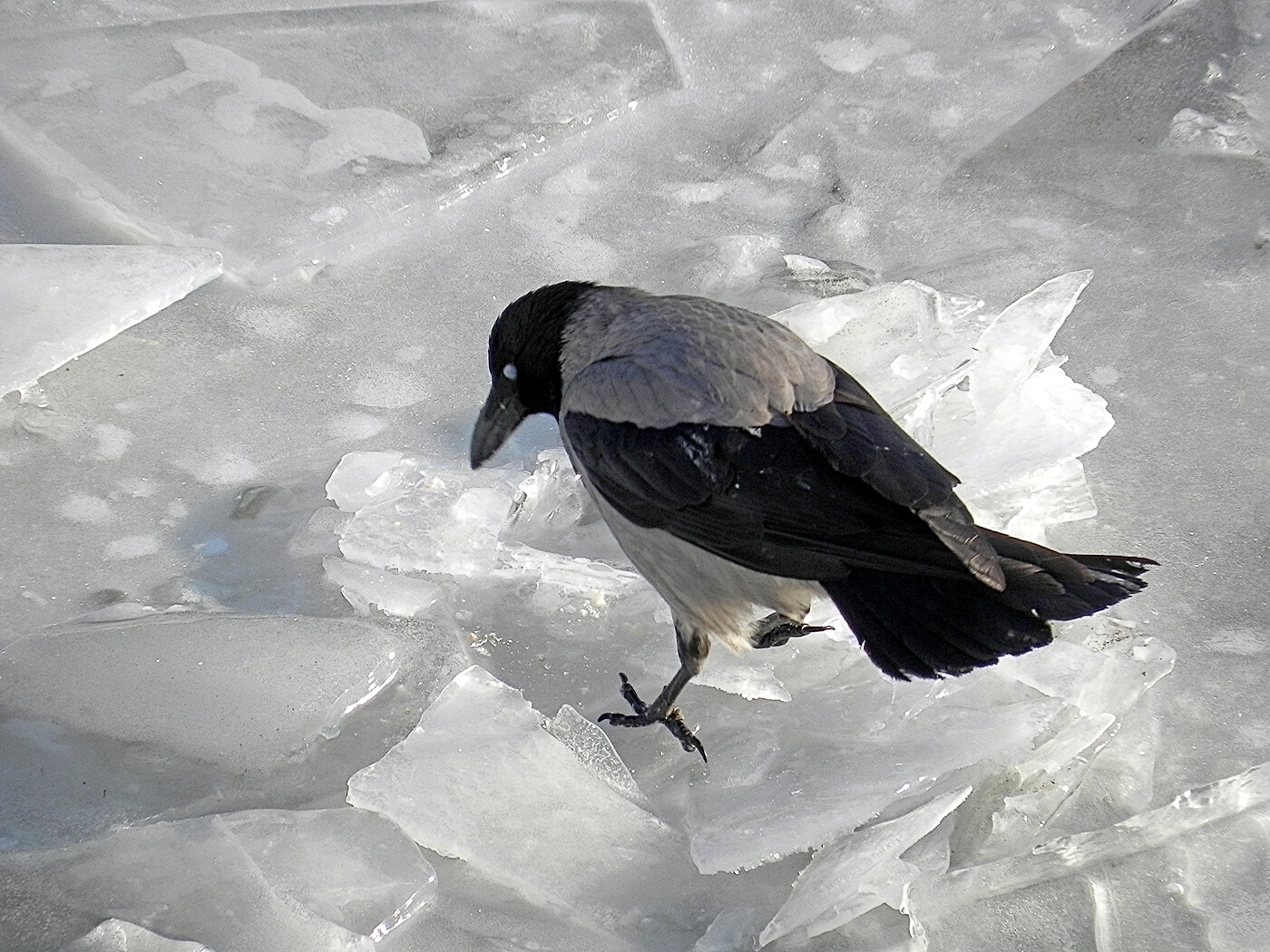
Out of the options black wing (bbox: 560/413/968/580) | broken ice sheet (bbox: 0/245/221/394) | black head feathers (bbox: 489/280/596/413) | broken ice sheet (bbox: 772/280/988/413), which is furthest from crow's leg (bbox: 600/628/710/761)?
broken ice sheet (bbox: 0/245/221/394)

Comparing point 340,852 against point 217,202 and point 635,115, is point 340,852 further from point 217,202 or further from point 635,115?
point 635,115

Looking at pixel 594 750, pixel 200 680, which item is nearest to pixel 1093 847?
pixel 594 750

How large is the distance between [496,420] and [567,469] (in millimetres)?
226

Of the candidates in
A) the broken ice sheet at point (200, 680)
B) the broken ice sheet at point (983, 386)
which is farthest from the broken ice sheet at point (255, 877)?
the broken ice sheet at point (983, 386)

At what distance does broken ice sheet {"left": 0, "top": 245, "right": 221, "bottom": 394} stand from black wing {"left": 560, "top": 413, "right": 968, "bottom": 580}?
1378 mm

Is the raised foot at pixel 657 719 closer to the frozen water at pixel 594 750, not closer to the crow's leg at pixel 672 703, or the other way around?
the crow's leg at pixel 672 703

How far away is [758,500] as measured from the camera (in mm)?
2172

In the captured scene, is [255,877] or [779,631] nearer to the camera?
[255,877]

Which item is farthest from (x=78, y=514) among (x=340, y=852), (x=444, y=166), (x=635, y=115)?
(x=635, y=115)

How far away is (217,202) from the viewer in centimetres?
371

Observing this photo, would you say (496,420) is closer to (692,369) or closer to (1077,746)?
(692,369)

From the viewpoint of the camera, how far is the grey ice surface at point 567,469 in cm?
211

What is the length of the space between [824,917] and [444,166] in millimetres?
2667

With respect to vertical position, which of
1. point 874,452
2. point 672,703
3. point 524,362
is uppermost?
point 874,452
